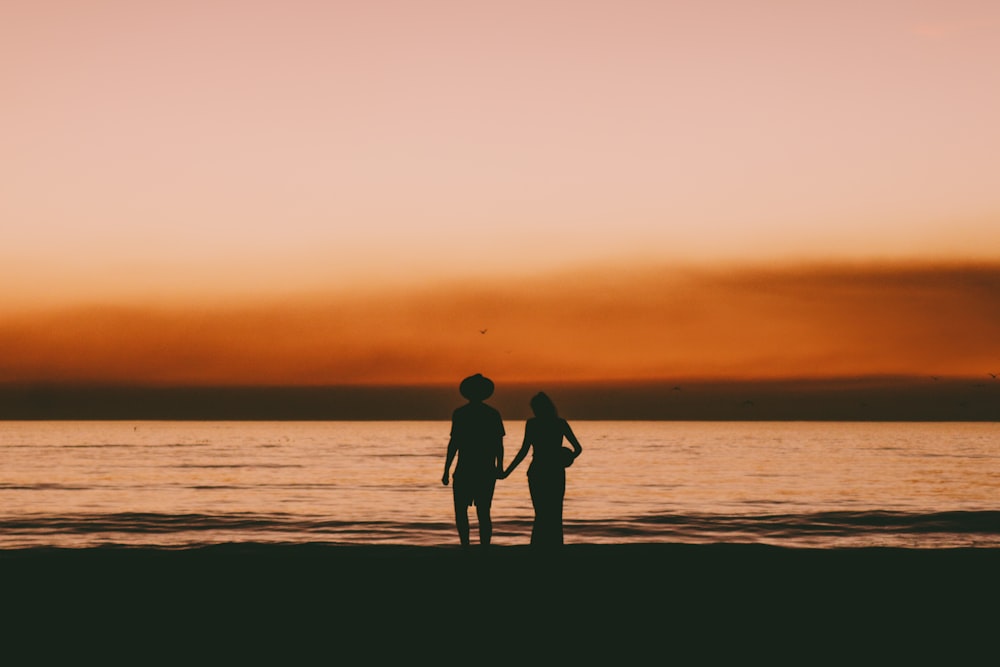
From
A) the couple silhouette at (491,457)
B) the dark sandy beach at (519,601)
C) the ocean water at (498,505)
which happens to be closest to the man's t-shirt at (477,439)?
the couple silhouette at (491,457)

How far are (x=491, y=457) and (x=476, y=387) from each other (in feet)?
2.69

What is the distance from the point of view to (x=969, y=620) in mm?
8250

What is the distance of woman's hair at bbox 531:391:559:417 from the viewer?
11250 millimetres

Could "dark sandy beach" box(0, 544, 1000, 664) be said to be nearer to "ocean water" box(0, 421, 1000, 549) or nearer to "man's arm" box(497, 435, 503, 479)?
"man's arm" box(497, 435, 503, 479)

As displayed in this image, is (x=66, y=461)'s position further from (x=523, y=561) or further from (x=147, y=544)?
(x=523, y=561)

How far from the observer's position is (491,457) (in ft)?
36.4

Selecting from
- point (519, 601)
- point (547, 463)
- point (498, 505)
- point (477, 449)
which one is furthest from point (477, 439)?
point (498, 505)

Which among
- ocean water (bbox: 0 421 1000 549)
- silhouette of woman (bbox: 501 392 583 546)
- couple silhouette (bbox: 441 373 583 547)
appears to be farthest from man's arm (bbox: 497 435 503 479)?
ocean water (bbox: 0 421 1000 549)

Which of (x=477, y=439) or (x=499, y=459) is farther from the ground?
(x=477, y=439)

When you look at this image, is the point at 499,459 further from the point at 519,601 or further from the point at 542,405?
the point at 519,601

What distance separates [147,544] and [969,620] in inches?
776

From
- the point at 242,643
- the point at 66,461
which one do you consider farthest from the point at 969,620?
the point at 66,461

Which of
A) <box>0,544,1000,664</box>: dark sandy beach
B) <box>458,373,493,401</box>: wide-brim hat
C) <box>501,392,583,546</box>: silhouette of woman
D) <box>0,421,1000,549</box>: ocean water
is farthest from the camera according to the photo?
<box>0,421,1000,549</box>: ocean water

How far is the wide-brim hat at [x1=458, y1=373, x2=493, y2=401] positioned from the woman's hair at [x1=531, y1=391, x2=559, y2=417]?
609 millimetres
